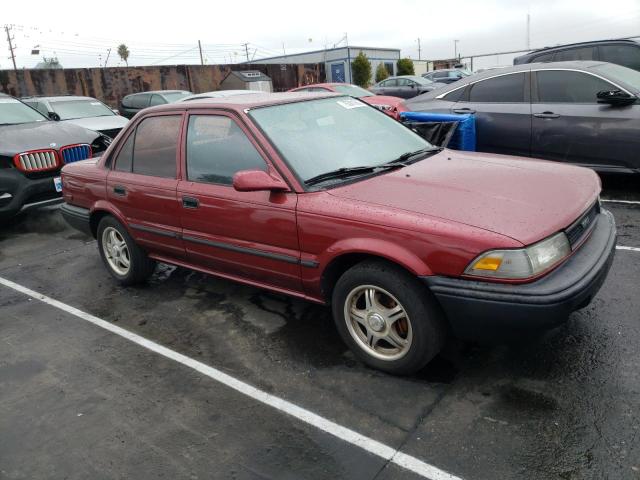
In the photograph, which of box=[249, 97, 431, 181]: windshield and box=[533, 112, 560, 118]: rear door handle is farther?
box=[533, 112, 560, 118]: rear door handle

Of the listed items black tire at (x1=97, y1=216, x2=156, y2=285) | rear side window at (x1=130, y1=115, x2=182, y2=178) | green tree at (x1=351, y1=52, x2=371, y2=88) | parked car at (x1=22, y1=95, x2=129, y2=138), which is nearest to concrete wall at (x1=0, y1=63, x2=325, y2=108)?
green tree at (x1=351, y1=52, x2=371, y2=88)

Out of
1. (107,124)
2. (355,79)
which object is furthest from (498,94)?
(355,79)

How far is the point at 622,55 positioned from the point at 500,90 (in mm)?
2849

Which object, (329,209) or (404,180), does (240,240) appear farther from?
(404,180)

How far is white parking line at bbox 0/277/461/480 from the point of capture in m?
2.37

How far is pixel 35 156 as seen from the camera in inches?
259

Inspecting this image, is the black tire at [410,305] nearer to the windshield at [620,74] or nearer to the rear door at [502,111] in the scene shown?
the rear door at [502,111]

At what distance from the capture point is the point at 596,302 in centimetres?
368

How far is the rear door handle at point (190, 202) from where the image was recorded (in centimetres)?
372

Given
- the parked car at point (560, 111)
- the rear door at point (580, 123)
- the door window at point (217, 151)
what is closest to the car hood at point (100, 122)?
the parked car at point (560, 111)

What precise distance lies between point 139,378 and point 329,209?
5.20 ft

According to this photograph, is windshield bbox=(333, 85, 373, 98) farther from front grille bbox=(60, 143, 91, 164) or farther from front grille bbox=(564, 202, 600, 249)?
front grille bbox=(564, 202, 600, 249)

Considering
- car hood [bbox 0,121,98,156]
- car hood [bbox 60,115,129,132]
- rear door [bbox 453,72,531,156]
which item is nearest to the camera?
rear door [bbox 453,72,531,156]

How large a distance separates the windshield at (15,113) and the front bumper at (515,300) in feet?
23.6
